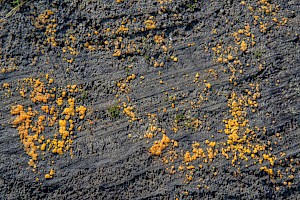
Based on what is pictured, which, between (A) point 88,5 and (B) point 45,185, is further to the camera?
(A) point 88,5

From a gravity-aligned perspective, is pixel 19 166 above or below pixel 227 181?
above

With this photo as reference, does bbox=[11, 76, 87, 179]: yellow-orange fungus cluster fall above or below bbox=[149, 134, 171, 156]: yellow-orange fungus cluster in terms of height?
above

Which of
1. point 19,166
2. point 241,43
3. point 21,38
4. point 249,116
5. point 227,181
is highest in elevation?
point 21,38

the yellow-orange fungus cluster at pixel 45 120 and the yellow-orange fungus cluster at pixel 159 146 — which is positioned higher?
the yellow-orange fungus cluster at pixel 45 120

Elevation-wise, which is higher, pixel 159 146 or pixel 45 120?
pixel 45 120

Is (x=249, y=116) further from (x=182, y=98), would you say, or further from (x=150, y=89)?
(x=150, y=89)

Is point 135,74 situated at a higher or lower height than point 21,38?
lower

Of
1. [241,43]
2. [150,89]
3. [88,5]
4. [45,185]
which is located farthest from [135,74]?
[45,185]

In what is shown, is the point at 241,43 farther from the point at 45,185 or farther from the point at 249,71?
the point at 45,185

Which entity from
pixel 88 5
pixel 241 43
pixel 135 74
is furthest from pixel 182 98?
pixel 88 5
